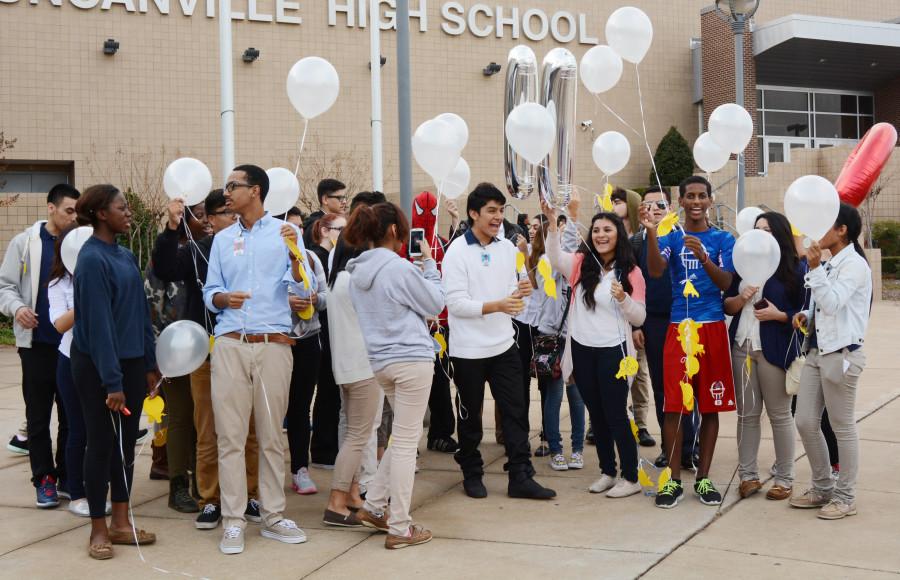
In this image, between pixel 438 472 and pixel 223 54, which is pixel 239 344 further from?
pixel 223 54

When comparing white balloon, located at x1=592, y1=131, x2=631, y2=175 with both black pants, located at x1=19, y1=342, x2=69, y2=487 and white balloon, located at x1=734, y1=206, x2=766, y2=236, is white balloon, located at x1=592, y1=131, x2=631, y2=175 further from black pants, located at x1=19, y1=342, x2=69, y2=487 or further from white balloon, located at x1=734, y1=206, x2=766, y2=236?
black pants, located at x1=19, y1=342, x2=69, y2=487

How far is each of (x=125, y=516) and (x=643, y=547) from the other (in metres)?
2.76

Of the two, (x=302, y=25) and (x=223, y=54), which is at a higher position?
(x=302, y=25)

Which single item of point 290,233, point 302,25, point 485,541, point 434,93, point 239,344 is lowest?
→ point 485,541

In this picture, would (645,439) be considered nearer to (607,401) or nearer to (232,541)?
(607,401)

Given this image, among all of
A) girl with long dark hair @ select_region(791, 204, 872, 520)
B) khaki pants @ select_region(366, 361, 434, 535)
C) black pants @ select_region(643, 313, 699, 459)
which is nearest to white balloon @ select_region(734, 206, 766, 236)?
black pants @ select_region(643, 313, 699, 459)

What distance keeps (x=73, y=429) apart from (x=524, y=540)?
8.37ft

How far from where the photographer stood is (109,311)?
469 cm

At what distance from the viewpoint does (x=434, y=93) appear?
2473cm

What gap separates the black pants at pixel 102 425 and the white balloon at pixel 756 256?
338cm

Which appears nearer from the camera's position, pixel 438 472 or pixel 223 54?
pixel 438 472

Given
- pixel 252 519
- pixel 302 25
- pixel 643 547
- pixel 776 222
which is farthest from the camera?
pixel 302 25

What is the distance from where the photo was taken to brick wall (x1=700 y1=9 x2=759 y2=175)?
2634 centimetres

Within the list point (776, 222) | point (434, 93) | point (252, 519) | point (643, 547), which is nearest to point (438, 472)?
point (252, 519)
